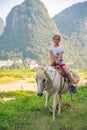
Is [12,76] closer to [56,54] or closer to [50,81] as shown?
[56,54]

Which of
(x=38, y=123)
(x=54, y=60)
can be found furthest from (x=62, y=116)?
(x=54, y=60)

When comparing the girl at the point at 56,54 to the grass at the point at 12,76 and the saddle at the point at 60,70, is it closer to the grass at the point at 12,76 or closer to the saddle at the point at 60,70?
the saddle at the point at 60,70

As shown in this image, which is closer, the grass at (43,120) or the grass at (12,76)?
the grass at (43,120)

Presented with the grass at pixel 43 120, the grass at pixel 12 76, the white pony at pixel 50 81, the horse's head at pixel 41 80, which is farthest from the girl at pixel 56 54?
the grass at pixel 12 76

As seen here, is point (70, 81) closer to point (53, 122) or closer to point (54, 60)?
point (54, 60)

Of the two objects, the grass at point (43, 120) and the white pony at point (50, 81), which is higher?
the white pony at point (50, 81)

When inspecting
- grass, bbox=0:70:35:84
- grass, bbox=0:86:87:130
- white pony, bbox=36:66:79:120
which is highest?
white pony, bbox=36:66:79:120

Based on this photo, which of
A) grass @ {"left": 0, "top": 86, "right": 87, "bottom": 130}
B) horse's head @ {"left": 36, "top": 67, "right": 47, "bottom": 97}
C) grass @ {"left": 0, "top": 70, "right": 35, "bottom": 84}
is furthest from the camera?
grass @ {"left": 0, "top": 70, "right": 35, "bottom": 84}

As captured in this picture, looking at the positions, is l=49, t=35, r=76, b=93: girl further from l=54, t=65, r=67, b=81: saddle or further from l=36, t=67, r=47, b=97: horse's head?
l=36, t=67, r=47, b=97: horse's head

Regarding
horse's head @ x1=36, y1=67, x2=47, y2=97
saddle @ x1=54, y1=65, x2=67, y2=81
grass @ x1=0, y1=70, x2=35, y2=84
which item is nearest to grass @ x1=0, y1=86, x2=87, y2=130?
horse's head @ x1=36, y1=67, x2=47, y2=97

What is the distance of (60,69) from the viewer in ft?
33.9

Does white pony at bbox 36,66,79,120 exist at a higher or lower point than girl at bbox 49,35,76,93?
lower

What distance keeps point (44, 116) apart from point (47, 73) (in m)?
1.39

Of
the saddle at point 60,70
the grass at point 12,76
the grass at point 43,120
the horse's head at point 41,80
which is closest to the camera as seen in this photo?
the grass at point 43,120
